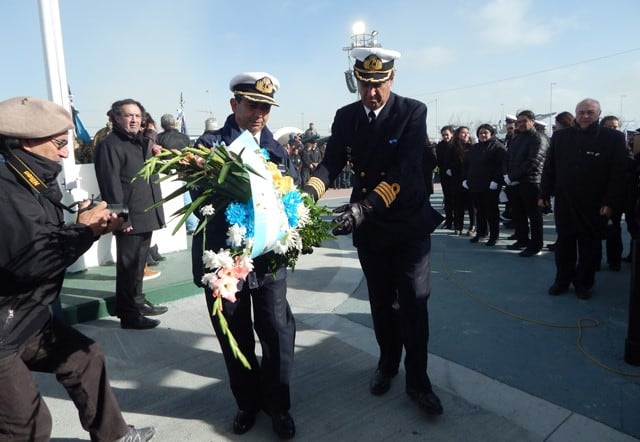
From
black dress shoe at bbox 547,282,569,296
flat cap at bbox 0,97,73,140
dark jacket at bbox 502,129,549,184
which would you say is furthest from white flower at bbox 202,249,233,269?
dark jacket at bbox 502,129,549,184

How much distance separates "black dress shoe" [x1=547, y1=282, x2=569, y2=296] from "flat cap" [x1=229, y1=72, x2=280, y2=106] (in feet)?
12.0

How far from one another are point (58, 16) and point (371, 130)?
442cm

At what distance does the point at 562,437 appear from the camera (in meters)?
2.43

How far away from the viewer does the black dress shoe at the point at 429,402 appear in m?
2.63

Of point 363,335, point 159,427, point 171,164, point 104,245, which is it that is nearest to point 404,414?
point 363,335

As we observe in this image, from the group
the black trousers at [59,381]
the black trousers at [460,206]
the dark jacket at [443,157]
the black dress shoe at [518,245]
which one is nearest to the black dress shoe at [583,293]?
the black dress shoe at [518,245]

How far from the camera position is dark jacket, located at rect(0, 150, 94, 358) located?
1.83m

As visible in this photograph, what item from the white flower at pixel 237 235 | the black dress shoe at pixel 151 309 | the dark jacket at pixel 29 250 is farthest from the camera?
the black dress shoe at pixel 151 309

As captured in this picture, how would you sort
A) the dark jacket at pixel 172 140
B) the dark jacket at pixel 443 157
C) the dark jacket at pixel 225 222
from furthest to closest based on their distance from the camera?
the dark jacket at pixel 443 157
the dark jacket at pixel 172 140
the dark jacket at pixel 225 222

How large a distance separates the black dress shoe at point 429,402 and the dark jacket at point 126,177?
107 inches

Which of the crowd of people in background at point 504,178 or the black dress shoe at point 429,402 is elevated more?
the crowd of people in background at point 504,178

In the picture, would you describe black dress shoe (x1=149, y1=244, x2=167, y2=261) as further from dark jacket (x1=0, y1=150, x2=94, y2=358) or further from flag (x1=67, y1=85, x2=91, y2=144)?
dark jacket (x1=0, y1=150, x2=94, y2=358)

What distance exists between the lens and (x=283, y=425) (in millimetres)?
2533

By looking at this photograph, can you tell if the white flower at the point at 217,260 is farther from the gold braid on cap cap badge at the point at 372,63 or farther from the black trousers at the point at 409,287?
the gold braid on cap cap badge at the point at 372,63
